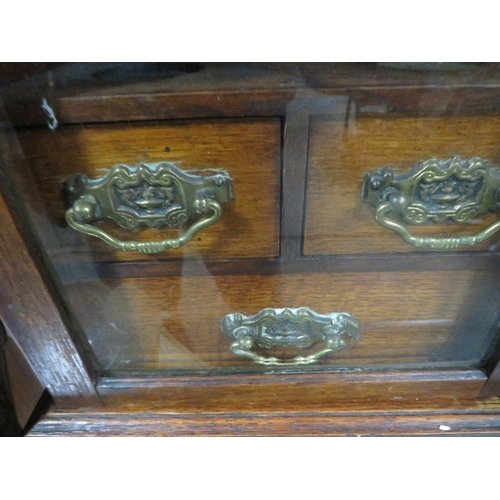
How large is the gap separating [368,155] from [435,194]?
6 cm

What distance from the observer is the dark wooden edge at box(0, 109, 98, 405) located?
0.34 meters

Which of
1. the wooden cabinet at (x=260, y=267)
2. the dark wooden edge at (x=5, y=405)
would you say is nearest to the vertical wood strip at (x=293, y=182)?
the wooden cabinet at (x=260, y=267)

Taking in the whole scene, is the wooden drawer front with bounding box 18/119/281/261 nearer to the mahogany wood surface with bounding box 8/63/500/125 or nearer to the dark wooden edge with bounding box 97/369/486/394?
the mahogany wood surface with bounding box 8/63/500/125

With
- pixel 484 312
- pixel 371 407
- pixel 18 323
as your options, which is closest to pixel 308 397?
pixel 371 407

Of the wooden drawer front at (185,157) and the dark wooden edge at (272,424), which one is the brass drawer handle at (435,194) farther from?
the dark wooden edge at (272,424)

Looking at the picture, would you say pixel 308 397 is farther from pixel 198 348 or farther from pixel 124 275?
pixel 124 275

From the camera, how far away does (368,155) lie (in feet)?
1.07

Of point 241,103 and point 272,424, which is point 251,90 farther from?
point 272,424

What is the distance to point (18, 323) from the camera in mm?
429

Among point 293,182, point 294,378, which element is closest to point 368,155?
point 293,182

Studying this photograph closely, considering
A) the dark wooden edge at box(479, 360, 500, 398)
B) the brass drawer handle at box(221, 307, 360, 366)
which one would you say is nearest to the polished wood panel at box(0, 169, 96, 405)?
the brass drawer handle at box(221, 307, 360, 366)

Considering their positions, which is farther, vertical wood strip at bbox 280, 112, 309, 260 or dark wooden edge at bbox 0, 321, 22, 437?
dark wooden edge at bbox 0, 321, 22, 437

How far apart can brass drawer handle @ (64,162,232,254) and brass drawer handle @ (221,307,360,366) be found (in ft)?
0.42

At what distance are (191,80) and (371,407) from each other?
395 millimetres
